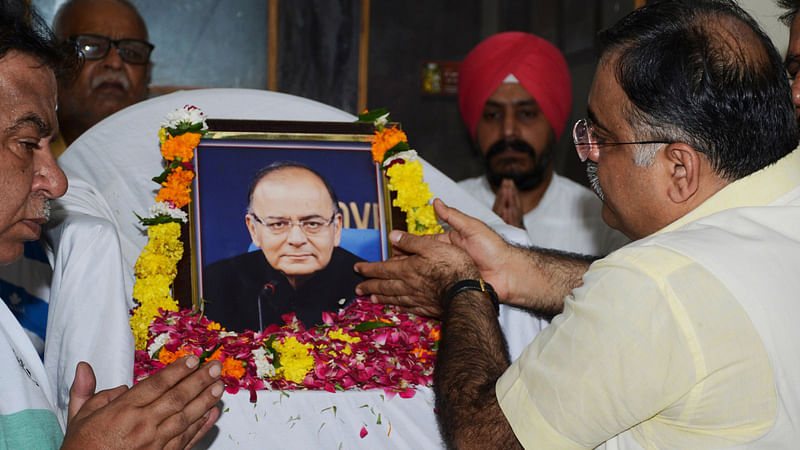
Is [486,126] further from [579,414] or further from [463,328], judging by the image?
[579,414]

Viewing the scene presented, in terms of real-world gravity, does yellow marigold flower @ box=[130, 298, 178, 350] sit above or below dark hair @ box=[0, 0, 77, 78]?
below

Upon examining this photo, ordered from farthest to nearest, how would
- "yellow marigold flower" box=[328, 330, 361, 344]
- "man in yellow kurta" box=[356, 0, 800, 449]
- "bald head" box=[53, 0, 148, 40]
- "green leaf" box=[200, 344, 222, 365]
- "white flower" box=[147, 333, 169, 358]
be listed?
"bald head" box=[53, 0, 148, 40]
"yellow marigold flower" box=[328, 330, 361, 344]
"white flower" box=[147, 333, 169, 358]
"green leaf" box=[200, 344, 222, 365]
"man in yellow kurta" box=[356, 0, 800, 449]

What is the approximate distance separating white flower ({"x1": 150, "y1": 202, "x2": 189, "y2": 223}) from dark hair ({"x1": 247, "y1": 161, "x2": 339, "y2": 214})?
202mm

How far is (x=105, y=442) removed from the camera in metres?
1.42

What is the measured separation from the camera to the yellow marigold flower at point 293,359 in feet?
6.63

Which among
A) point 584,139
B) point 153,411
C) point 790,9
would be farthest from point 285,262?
point 790,9

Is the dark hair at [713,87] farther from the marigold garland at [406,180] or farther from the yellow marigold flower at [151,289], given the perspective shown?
the yellow marigold flower at [151,289]

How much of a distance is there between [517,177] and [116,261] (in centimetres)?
259

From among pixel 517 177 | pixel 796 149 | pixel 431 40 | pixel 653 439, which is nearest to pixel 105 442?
pixel 653 439

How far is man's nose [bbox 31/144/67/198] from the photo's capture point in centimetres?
176

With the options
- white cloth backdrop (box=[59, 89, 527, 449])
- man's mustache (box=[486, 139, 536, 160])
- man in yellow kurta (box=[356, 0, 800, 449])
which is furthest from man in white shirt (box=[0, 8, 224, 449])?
man's mustache (box=[486, 139, 536, 160])

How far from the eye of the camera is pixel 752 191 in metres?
1.53

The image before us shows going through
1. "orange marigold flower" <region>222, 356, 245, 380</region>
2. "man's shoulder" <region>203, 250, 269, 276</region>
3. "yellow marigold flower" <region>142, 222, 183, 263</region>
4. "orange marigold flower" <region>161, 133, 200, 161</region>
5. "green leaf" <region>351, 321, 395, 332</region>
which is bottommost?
"orange marigold flower" <region>222, 356, 245, 380</region>

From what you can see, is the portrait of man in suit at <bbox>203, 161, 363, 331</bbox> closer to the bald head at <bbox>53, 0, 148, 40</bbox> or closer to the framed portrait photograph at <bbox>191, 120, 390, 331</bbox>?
the framed portrait photograph at <bbox>191, 120, 390, 331</bbox>
